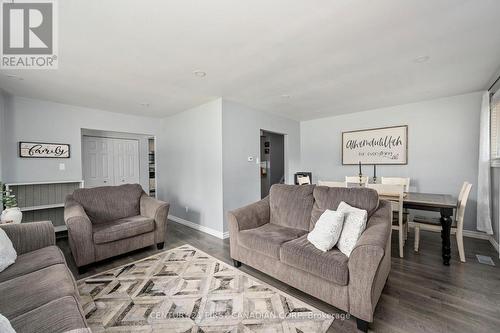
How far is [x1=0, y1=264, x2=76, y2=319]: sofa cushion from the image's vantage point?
1163 millimetres

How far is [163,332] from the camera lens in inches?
60.6

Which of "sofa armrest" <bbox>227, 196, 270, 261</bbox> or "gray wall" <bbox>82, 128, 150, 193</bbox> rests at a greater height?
"gray wall" <bbox>82, 128, 150, 193</bbox>

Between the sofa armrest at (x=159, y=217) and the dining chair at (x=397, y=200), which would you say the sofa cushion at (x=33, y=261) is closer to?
the sofa armrest at (x=159, y=217)

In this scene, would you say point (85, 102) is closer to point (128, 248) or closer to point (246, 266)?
point (128, 248)

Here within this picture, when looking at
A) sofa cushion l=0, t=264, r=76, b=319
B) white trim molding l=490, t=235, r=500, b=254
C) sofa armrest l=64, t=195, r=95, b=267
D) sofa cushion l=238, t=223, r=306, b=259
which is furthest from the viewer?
white trim molding l=490, t=235, r=500, b=254

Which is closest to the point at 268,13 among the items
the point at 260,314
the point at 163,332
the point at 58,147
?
the point at 260,314

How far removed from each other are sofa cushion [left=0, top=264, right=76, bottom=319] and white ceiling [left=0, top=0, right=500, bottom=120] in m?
1.89

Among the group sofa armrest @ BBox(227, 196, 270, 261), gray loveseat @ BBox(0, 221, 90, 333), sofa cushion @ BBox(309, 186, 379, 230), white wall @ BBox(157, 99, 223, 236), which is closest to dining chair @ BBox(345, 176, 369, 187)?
sofa cushion @ BBox(309, 186, 379, 230)

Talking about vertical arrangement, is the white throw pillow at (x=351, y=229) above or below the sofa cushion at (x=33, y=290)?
above

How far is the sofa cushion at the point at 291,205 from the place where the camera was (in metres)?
2.52

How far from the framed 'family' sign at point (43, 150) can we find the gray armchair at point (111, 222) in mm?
1281

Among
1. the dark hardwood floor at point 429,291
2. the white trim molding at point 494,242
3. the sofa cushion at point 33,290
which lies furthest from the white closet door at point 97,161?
the white trim molding at point 494,242

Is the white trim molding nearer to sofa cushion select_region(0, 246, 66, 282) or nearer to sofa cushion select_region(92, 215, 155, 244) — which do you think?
sofa cushion select_region(92, 215, 155, 244)

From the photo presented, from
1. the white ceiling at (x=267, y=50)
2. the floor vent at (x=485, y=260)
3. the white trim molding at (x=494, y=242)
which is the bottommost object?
the floor vent at (x=485, y=260)
